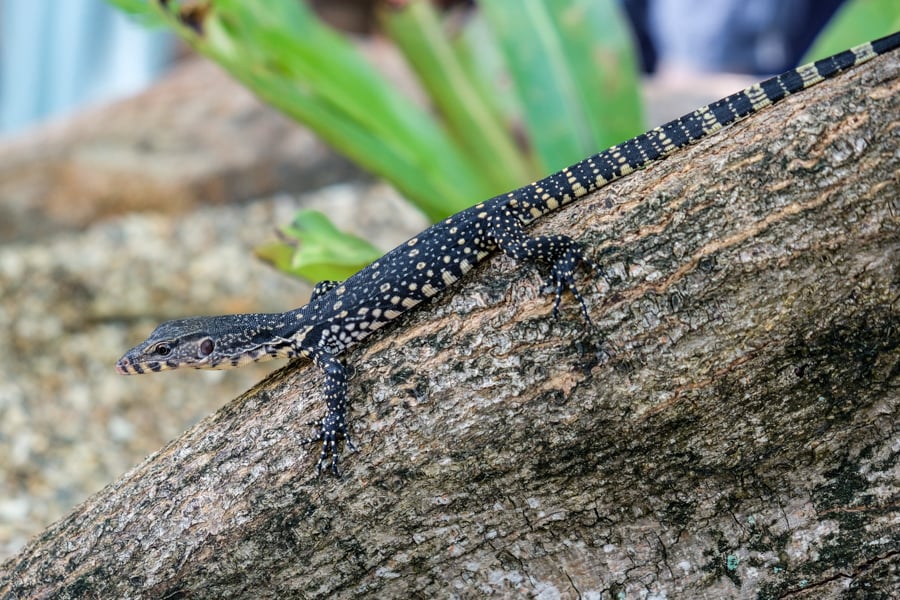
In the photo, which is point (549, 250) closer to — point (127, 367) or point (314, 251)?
point (314, 251)

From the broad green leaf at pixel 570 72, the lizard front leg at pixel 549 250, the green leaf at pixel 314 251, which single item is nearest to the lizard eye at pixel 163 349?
the green leaf at pixel 314 251

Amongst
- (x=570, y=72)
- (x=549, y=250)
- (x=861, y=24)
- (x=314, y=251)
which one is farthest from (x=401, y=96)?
(x=861, y=24)

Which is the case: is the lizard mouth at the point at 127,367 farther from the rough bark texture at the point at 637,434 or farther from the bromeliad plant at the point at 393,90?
the bromeliad plant at the point at 393,90

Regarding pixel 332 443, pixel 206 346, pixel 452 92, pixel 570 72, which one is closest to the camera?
pixel 332 443

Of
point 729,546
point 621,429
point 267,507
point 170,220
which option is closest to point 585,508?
point 621,429

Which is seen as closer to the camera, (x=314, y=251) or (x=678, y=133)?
(x=678, y=133)

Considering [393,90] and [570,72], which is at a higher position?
[393,90]
